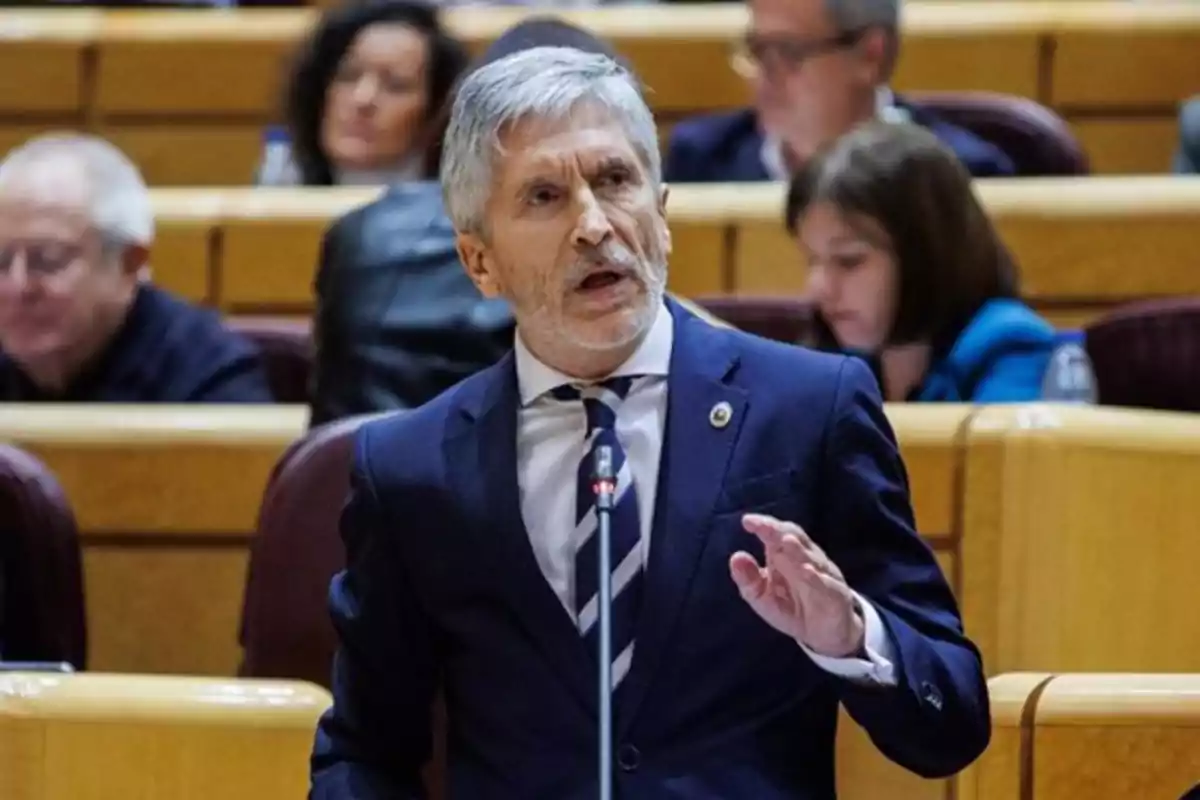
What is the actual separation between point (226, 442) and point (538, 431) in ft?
1.83

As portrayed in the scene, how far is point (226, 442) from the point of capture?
144 cm

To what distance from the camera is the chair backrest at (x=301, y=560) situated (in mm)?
1187

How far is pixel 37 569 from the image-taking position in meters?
1.26

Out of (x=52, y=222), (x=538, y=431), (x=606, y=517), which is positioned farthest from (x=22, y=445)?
(x=606, y=517)

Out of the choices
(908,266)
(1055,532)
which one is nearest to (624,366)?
(1055,532)

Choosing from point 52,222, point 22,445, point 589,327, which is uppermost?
point 589,327

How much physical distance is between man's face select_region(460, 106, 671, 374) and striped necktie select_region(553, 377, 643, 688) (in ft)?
0.12

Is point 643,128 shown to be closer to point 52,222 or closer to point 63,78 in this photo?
point 52,222

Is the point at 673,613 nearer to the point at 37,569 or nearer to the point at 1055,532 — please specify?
the point at 1055,532

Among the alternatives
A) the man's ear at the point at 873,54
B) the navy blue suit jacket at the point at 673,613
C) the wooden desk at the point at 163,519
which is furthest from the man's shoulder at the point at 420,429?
the man's ear at the point at 873,54

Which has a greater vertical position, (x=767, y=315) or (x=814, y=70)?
(x=814, y=70)

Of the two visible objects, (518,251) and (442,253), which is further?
(442,253)

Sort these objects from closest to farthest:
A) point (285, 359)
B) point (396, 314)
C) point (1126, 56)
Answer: point (396, 314)
point (285, 359)
point (1126, 56)

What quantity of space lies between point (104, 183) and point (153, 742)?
27.4 inches
